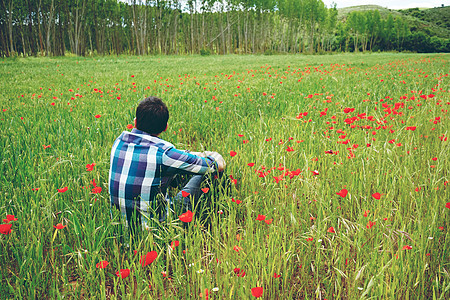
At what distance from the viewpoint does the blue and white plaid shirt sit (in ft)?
6.50

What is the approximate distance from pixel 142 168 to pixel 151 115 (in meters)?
0.41

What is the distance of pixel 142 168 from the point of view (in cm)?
198

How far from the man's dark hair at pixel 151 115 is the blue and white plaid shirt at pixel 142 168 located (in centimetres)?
12

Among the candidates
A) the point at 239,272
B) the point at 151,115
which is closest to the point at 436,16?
the point at 151,115

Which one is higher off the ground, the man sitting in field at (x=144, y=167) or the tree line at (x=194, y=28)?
the tree line at (x=194, y=28)

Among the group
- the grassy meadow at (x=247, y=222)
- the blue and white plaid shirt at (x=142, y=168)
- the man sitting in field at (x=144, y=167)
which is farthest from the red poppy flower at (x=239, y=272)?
the blue and white plaid shirt at (x=142, y=168)

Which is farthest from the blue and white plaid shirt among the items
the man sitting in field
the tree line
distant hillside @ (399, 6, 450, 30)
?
distant hillside @ (399, 6, 450, 30)

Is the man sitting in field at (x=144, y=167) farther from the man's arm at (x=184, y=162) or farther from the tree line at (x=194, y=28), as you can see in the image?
the tree line at (x=194, y=28)

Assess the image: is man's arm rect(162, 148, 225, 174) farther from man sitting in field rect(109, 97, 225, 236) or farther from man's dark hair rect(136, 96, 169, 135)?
man's dark hair rect(136, 96, 169, 135)

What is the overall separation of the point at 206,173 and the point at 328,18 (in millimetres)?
83972

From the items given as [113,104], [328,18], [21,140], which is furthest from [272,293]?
[328,18]

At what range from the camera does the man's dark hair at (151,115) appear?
2.12m

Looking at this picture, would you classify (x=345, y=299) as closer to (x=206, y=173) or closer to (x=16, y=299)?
(x=206, y=173)

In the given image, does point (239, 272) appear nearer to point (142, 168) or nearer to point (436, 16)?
point (142, 168)
